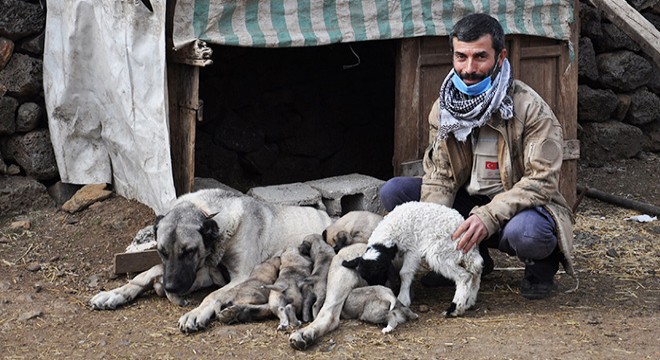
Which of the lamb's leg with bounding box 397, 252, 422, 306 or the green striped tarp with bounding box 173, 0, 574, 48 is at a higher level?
the green striped tarp with bounding box 173, 0, 574, 48

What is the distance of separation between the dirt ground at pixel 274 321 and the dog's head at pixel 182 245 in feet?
0.86

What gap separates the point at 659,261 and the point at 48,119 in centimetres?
504

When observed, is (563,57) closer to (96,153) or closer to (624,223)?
(624,223)

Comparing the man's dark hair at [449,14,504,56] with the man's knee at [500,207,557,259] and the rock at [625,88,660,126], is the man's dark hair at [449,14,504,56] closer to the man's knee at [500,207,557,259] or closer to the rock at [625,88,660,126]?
the man's knee at [500,207,557,259]

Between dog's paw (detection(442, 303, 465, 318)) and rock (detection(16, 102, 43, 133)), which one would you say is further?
rock (detection(16, 102, 43, 133))

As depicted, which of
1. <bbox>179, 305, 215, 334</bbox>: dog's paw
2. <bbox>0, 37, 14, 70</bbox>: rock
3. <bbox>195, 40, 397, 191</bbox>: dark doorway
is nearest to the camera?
<bbox>179, 305, 215, 334</bbox>: dog's paw

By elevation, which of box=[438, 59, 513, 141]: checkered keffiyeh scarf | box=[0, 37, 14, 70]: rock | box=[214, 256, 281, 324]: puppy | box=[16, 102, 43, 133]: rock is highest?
box=[0, 37, 14, 70]: rock

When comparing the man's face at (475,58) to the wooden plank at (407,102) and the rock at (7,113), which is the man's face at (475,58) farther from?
the rock at (7,113)

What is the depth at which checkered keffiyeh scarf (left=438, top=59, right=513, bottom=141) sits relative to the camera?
220 inches

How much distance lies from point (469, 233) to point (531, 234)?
41cm

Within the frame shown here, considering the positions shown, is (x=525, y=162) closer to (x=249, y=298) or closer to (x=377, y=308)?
(x=377, y=308)

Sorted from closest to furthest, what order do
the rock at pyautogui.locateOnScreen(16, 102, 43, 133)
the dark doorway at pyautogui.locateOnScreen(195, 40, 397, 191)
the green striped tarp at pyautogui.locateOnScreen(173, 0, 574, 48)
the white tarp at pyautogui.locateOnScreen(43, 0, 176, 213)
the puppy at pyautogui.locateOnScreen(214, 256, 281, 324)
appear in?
the puppy at pyautogui.locateOnScreen(214, 256, 281, 324) → the green striped tarp at pyautogui.locateOnScreen(173, 0, 574, 48) → the white tarp at pyautogui.locateOnScreen(43, 0, 176, 213) → the rock at pyautogui.locateOnScreen(16, 102, 43, 133) → the dark doorway at pyautogui.locateOnScreen(195, 40, 397, 191)

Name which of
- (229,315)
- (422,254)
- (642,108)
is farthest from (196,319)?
(642,108)

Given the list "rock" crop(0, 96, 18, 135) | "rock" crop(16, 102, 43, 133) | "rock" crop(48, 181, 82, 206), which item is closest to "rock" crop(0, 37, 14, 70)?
"rock" crop(0, 96, 18, 135)
